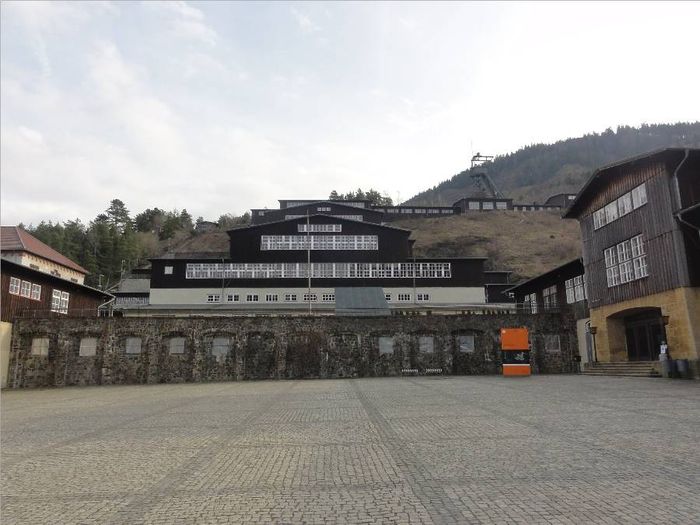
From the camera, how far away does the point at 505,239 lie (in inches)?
3735

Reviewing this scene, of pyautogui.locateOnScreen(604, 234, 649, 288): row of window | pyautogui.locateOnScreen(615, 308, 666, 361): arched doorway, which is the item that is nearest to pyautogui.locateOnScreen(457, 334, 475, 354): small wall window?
pyautogui.locateOnScreen(615, 308, 666, 361): arched doorway

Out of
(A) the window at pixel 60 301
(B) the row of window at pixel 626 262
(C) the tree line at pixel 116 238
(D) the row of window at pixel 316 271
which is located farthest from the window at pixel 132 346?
(C) the tree line at pixel 116 238

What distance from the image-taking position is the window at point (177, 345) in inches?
1291

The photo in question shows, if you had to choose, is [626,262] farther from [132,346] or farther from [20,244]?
[20,244]

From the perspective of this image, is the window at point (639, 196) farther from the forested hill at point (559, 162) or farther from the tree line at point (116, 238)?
the forested hill at point (559, 162)

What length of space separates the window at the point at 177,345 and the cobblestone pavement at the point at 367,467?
2065cm

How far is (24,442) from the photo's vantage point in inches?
374

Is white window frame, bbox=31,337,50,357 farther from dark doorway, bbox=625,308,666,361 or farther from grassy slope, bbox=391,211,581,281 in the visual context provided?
grassy slope, bbox=391,211,581,281

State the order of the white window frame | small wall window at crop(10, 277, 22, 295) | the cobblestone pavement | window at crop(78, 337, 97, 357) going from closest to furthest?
the cobblestone pavement → small wall window at crop(10, 277, 22, 295) → the white window frame → window at crop(78, 337, 97, 357)

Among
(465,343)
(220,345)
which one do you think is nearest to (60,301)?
(220,345)

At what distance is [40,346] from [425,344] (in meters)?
24.5

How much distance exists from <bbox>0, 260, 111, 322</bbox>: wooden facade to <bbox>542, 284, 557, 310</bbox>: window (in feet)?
110

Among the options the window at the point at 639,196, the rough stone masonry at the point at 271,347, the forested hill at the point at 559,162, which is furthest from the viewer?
the forested hill at the point at 559,162

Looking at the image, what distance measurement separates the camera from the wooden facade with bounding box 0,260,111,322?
29844 millimetres
